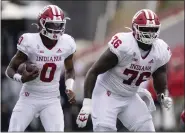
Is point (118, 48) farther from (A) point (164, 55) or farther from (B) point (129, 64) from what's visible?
(A) point (164, 55)

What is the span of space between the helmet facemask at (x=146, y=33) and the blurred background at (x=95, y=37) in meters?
3.66

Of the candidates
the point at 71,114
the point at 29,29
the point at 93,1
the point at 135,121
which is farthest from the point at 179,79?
the point at 93,1

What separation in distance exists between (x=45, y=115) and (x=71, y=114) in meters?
5.35

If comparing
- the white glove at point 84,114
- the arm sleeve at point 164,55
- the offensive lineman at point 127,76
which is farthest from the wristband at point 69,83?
the arm sleeve at point 164,55

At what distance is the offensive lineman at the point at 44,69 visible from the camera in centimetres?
967

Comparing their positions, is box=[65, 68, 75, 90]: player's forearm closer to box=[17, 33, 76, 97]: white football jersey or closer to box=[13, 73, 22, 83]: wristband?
box=[17, 33, 76, 97]: white football jersey

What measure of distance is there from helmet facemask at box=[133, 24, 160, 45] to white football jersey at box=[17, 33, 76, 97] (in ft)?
2.84

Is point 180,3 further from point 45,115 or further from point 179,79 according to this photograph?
point 45,115

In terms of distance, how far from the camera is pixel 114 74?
31.3 feet

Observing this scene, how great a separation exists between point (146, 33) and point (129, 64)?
37cm

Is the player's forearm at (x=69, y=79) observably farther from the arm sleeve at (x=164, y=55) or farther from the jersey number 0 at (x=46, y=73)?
the arm sleeve at (x=164, y=55)

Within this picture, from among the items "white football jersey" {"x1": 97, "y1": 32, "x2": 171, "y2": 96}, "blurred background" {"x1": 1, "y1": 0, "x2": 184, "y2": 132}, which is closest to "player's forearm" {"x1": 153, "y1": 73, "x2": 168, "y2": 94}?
"white football jersey" {"x1": 97, "y1": 32, "x2": 171, "y2": 96}

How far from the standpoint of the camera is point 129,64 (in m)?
9.38

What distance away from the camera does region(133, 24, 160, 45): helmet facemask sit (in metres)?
9.36
